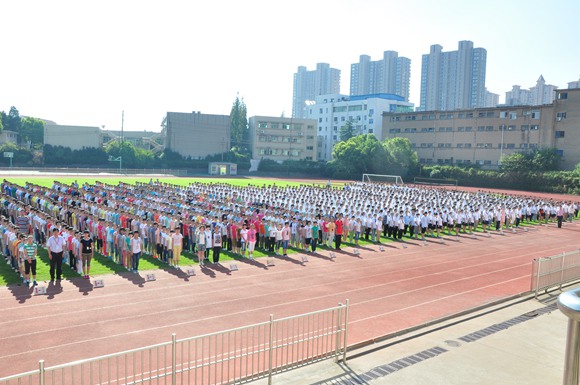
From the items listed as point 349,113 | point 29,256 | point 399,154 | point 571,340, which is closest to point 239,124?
point 349,113

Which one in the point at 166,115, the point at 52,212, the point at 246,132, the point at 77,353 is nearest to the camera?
the point at 77,353

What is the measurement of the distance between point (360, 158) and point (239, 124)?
44111 millimetres

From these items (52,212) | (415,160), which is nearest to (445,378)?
(52,212)

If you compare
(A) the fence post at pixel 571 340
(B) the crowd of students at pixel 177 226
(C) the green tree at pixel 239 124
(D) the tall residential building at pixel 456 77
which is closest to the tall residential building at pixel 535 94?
(D) the tall residential building at pixel 456 77

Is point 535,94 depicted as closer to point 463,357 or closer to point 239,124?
point 239,124

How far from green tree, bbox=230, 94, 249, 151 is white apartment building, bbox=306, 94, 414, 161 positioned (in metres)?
17.5

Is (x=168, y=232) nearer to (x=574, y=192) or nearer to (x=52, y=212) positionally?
(x=52, y=212)

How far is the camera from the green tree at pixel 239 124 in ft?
369

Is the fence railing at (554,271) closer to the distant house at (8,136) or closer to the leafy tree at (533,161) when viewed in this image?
the leafy tree at (533,161)

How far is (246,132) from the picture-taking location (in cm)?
11506

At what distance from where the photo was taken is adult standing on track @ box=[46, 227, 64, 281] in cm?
1416

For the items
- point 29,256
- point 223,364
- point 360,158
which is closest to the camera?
point 223,364

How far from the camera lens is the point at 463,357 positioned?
961cm

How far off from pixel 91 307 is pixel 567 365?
1199cm
